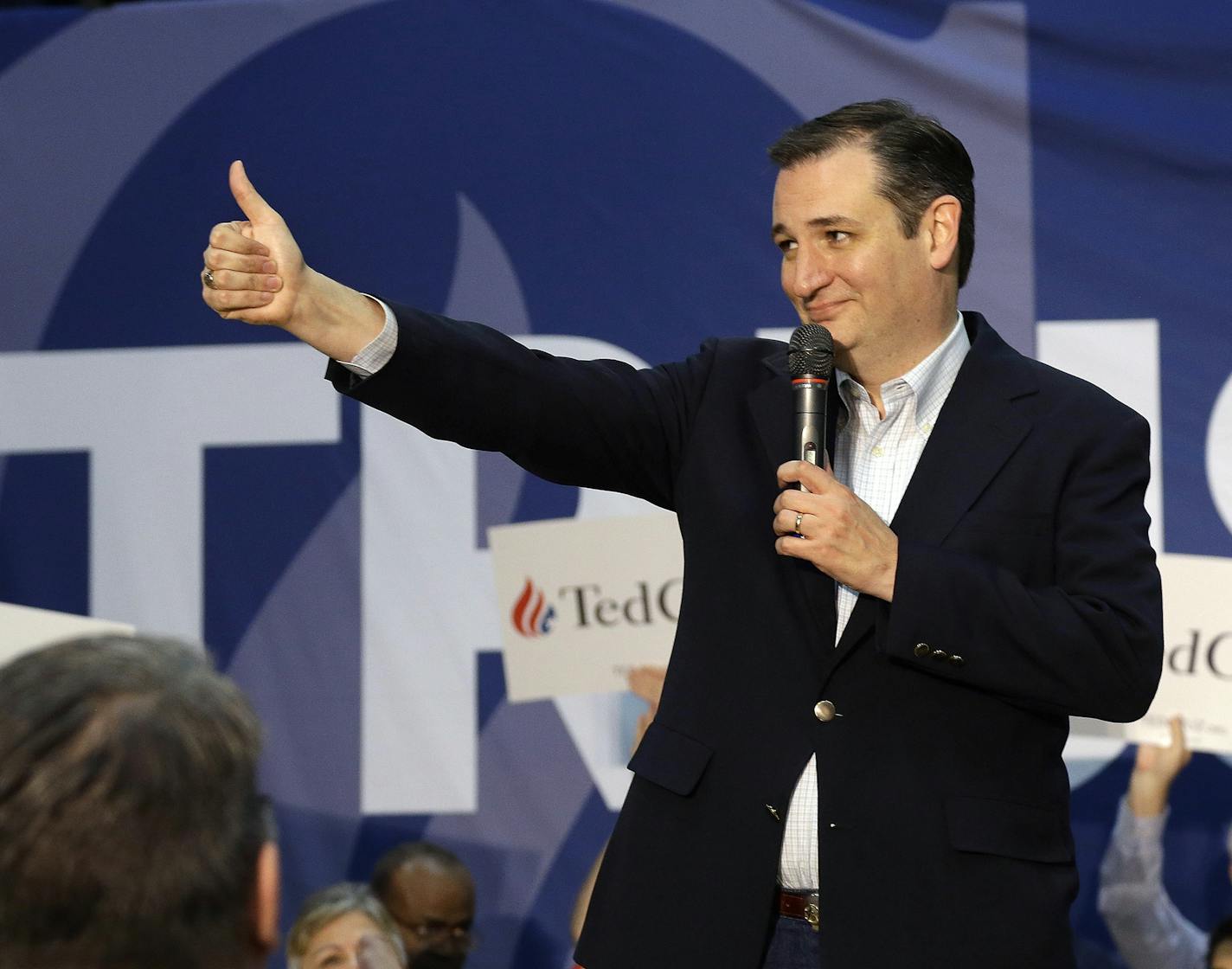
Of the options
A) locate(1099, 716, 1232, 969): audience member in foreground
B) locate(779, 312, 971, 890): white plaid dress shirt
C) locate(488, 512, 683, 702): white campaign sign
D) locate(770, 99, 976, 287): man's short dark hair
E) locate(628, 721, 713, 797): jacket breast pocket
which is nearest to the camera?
locate(628, 721, 713, 797): jacket breast pocket

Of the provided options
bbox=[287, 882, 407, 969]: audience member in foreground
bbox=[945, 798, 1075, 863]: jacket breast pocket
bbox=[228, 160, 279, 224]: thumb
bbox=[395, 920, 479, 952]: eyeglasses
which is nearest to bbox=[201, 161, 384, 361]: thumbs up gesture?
bbox=[228, 160, 279, 224]: thumb

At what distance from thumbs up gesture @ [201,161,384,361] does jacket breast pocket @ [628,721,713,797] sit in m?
0.61

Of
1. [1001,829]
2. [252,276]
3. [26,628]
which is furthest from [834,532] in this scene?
[26,628]

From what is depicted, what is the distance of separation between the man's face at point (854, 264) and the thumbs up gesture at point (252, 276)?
671 mm

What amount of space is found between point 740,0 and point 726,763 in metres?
3.03

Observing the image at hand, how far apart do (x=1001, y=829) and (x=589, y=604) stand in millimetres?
2322

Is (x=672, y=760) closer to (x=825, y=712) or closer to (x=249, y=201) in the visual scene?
(x=825, y=712)

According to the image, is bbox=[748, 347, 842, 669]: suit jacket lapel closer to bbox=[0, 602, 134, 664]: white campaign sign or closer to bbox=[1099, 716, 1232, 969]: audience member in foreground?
bbox=[0, 602, 134, 664]: white campaign sign

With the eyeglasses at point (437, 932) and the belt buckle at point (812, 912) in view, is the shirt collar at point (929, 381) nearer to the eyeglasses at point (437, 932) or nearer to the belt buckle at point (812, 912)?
the belt buckle at point (812, 912)

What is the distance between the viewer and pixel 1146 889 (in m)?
4.09

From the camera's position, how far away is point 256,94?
15.8 ft

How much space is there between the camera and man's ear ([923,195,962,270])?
237 cm

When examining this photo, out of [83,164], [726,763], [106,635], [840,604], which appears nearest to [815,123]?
[840,604]

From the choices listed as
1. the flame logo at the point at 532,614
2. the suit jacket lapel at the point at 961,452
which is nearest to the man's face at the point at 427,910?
the flame logo at the point at 532,614
